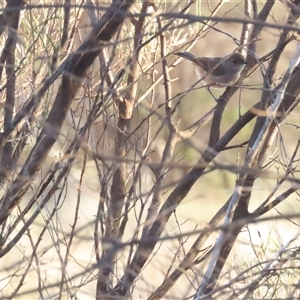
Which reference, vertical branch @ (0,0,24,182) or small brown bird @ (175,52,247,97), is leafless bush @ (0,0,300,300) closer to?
vertical branch @ (0,0,24,182)

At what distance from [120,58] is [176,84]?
5.27m

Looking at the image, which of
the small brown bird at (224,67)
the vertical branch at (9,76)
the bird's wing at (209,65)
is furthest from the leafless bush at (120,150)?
the bird's wing at (209,65)

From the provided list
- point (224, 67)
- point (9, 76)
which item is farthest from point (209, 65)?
point (9, 76)

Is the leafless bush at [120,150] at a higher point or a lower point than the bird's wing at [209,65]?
lower

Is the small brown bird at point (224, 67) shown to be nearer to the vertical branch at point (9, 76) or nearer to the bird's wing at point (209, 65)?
the bird's wing at point (209, 65)

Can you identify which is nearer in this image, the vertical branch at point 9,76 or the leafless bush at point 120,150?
the leafless bush at point 120,150

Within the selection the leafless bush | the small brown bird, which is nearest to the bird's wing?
the small brown bird

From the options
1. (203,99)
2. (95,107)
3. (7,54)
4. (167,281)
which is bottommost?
(167,281)

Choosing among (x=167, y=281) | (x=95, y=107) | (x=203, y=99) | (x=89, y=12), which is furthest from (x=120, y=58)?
(x=203, y=99)

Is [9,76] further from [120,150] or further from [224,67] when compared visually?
[224,67]

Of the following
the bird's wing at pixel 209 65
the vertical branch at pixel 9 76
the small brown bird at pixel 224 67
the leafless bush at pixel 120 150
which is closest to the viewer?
the leafless bush at pixel 120 150

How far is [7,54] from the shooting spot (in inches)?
117

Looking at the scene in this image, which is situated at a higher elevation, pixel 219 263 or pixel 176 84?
pixel 176 84

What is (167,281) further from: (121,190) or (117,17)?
(117,17)
